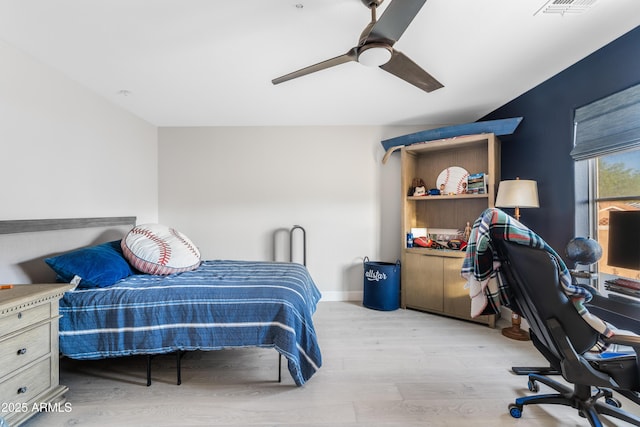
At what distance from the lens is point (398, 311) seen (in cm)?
330

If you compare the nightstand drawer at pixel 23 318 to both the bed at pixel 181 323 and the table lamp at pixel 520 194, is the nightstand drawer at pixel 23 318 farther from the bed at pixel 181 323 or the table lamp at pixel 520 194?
the table lamp at pixel 520 194

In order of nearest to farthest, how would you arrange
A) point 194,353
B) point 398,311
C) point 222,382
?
1. point 222,382
2. point 194,353
3. point 398,311

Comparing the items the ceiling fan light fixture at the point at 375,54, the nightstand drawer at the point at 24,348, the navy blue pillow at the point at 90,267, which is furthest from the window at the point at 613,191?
the nightstand drawer at the point at 24,348

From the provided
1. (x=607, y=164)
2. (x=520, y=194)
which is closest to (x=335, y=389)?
(x=520, y=194)

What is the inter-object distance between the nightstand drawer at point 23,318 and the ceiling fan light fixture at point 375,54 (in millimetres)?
2327

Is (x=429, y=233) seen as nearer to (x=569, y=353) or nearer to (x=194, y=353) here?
(x=569, y=353)

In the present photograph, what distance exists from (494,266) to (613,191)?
1.44 metres

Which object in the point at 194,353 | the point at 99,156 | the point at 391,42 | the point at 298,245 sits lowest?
the point at 194,353

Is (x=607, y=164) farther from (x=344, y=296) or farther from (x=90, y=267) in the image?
(x=90, y=267)

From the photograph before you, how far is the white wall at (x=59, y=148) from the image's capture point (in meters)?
1.93

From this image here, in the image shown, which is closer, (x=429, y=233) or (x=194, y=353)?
(x=194, y=353)

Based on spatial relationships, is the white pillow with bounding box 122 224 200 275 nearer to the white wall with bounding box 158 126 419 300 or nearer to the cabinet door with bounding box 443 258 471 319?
the white wall with bounding box 158 126 419 300

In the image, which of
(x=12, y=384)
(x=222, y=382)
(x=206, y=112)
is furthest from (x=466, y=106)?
(x=12, y=384)

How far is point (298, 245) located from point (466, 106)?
2679 millimetres
